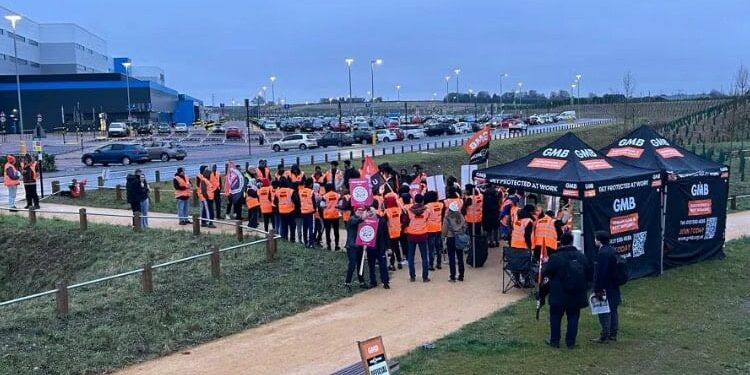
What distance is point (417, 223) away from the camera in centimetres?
1465

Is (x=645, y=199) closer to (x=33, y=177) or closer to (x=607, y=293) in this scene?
(x=607, y=293)

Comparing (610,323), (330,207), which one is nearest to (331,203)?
(330,207)

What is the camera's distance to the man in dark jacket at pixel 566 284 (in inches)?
392

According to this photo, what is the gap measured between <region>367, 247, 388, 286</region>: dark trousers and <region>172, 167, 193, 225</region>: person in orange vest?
24.9 ft

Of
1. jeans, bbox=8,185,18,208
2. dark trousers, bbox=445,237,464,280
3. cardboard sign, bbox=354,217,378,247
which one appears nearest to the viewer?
cardboard sign, bbox=354,217,378,247

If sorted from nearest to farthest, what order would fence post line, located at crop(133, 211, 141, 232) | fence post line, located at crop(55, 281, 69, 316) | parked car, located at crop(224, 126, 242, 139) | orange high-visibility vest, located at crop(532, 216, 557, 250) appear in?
fence post line, located at crop(55, 281, 69, 316)
orange high-visibility vest, located at crop(532, 216, 557, 250)
fence post line, located at crop(133, 211, 141, 232)
parked car, located at crop(224, 126, 242, 139)

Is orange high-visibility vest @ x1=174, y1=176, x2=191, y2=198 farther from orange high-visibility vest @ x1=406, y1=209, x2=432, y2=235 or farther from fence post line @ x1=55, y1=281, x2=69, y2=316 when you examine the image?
orange high-visibility vest @ x1=406, y1=209, x2=432, y2=235

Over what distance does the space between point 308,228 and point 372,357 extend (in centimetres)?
1076

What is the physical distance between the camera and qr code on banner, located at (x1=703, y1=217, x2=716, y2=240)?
16984 millimetres

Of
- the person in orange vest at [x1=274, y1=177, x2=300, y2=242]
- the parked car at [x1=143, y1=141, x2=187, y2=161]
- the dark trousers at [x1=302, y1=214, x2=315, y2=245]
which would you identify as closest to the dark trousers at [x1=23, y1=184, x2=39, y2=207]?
the person in orange vest at [x1=274, y1=177, x2=300, y2=242]

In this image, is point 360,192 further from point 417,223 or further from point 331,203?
point 331,203

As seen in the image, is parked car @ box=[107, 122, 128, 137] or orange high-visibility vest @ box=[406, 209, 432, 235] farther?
parked car @ box=[107, 122, 128, 137]

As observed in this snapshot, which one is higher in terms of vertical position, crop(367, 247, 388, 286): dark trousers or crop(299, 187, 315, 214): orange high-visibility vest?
crop(299, 187, 315, 214): orange high-visibility vest

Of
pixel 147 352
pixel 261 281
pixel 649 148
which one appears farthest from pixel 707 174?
pixel 147 352
